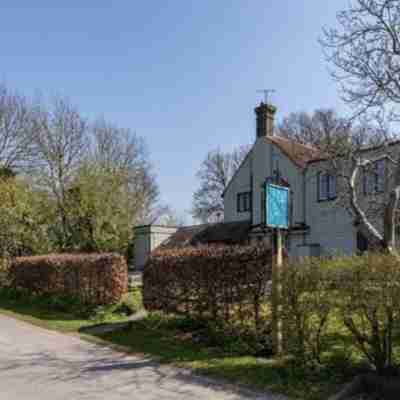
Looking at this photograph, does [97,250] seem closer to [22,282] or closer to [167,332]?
[22,282]

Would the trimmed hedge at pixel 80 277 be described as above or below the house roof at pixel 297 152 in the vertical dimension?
below

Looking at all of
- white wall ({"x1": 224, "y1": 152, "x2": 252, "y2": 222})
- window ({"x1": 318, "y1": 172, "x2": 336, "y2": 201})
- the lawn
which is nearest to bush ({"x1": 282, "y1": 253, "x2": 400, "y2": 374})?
the lawn

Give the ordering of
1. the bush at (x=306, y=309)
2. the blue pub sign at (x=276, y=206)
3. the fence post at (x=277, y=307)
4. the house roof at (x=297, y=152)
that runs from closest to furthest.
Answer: the bush at (x=306, y=309) < the fence post at (x=277, y=307) < the blue pub sign at (x=276, y=206) < the house roof at (x=297, y=152)

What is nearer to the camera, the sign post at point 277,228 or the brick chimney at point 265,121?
the sign post at point 277,228

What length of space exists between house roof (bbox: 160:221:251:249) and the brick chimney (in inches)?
237

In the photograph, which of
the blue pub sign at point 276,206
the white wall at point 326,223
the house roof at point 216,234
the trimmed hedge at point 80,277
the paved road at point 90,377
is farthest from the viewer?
the house roof at point 216,234

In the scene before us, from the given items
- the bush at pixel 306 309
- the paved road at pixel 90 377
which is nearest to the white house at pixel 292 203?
the paved road at pixel 90 377

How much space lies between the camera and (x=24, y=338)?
8.84 m

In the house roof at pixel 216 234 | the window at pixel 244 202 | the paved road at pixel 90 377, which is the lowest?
the paved road at pixel 90 377

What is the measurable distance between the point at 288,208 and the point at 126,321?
5.23m

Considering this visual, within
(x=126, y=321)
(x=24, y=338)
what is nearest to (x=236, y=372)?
(x=126, y=321)

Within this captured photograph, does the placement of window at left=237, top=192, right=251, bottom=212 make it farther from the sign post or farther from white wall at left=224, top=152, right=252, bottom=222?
the sign post

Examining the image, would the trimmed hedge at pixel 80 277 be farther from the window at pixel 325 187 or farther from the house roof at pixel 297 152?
the house roof at pixel 297 152

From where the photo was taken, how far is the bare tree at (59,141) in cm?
2464
